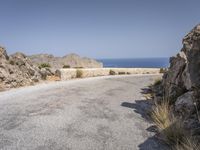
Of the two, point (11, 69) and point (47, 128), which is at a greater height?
point (11, 69)

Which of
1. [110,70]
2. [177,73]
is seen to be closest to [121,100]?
[177,73]

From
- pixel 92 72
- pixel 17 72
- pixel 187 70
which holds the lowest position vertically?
pixel 92 72

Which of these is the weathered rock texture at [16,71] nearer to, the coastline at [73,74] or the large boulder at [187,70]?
the coastline at [73,74]

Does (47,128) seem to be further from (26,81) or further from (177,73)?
(26,81)

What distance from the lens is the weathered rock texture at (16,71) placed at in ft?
47.6

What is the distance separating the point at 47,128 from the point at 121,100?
4886mm

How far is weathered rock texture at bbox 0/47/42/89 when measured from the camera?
14.5m

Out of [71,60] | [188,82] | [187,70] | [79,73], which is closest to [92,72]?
[79,73]

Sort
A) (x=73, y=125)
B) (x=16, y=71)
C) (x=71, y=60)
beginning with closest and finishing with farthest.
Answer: (x=73, y=125) < (x=16, y=71) < (x=71, y=60)

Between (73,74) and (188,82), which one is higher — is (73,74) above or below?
below

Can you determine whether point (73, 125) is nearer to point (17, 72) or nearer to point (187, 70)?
point (187, 70)

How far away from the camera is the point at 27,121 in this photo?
6984mm

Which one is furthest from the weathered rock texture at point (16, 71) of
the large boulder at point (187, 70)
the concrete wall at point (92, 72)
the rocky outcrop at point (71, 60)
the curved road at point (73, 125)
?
the rocky outcrop at point (71, 60)

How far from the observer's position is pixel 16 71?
1602 cm
